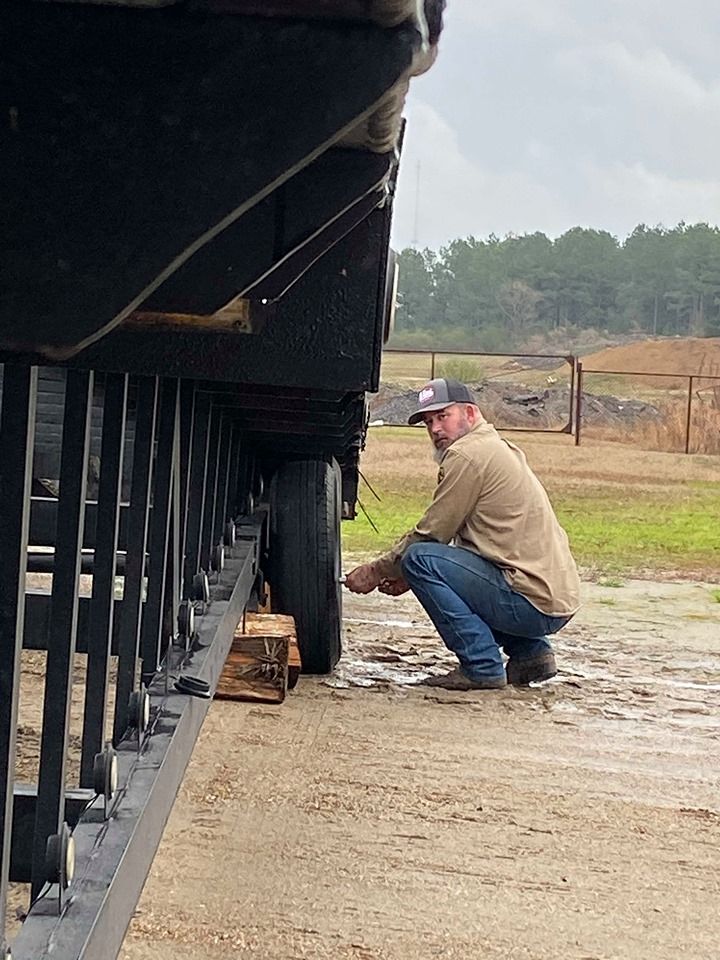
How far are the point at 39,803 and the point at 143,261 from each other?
125 centimetres

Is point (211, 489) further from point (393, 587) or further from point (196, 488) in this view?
point (393, 587)

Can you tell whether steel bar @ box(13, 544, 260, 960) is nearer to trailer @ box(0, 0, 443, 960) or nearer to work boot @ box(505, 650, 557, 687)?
trailer @ box(0, 0, 443, 960)

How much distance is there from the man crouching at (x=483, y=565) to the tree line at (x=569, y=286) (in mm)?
61771

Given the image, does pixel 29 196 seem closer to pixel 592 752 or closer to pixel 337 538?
pixel 592 752

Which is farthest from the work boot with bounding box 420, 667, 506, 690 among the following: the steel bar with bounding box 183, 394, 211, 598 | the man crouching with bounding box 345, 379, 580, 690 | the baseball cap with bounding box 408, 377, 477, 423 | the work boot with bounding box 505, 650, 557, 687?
the steel bar with bounding box 183, 394, 211, 598

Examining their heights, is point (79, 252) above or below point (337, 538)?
above

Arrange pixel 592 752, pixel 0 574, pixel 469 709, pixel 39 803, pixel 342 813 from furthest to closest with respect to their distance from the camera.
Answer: pixel 469 709 → pixel 592 752 → pixel 342 813 → pixel 39 803 → pixel 0 574

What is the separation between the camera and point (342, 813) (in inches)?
156

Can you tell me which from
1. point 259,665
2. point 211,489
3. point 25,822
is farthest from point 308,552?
point 25,822

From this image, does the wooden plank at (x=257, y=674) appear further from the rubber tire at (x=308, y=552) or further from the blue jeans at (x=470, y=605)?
the blue jeans at (x=470, y=605)

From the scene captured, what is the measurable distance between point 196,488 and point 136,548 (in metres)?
0.83

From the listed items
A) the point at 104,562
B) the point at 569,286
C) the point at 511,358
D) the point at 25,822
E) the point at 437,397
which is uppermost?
the point at 569,286

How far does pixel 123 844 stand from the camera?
219 cm

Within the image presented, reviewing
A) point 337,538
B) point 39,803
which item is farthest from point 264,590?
point 39,803
